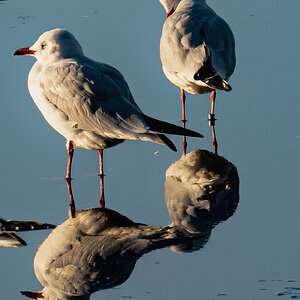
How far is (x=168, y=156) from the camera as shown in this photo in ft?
32.4

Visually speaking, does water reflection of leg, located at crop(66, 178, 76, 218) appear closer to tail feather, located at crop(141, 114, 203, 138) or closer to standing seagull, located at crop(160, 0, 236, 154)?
tail feather, located at crop(141, 114, 203, 138)

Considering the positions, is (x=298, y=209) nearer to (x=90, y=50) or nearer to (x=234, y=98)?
(x=234, y=98)

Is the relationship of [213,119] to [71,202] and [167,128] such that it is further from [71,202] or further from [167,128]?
[71,202]

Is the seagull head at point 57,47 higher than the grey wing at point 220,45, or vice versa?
the seagull head at point 57,47

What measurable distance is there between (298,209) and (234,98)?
314cm

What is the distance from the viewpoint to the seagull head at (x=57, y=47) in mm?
9578

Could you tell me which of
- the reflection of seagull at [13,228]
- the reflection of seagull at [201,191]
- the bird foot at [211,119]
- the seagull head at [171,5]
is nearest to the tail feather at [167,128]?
the reflection of seagull at [201,191]

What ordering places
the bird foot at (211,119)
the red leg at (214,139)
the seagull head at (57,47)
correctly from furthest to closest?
the bird foot at (211,119) → the red leg at (214,139) → the seagull head at (57,47)

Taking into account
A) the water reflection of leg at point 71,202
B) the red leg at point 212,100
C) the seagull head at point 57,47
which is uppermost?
the seagull head at point 57,47

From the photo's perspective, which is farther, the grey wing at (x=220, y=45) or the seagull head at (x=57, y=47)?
the grey wing at (x=220, y=45)

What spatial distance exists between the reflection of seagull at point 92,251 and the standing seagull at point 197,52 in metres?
2.49

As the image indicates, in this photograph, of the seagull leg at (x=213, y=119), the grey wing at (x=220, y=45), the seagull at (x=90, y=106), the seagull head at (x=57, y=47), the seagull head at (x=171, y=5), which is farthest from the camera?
the seagull head at (x=171, y=5)

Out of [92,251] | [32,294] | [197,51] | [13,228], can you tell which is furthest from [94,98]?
[32,294]

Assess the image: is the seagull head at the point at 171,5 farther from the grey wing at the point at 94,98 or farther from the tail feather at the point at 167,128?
the tail feather at the point at 167,128
